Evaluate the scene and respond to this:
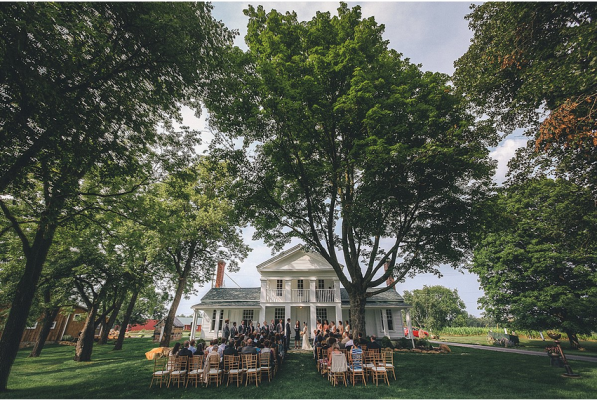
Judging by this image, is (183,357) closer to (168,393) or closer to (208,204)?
(168,393)

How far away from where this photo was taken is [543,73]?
22.5 ft

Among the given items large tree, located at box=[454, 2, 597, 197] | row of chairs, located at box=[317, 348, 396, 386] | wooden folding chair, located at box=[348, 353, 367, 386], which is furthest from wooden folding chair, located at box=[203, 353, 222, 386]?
large tree, located at box=[454, 2, 597, 197]

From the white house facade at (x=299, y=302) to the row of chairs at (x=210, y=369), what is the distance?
47.7ft

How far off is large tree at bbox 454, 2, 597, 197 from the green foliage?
59.0m

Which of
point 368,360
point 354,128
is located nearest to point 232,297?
point 368,360

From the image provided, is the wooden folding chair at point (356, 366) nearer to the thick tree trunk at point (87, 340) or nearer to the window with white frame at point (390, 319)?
the thick tree trunk at point (87, 340)

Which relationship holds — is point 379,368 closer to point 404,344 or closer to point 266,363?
point 266,363

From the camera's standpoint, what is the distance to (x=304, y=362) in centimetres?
1226

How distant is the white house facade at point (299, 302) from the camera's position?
2366 cm

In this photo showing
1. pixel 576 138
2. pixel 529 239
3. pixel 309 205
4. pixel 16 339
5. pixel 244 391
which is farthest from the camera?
pixel 529 239

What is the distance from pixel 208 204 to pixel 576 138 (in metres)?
21.8

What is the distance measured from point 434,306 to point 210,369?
70692 millimetres

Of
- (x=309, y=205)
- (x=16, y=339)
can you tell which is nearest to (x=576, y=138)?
(x=309, y=205)

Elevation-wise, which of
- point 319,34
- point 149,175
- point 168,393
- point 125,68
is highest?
point 319,34
